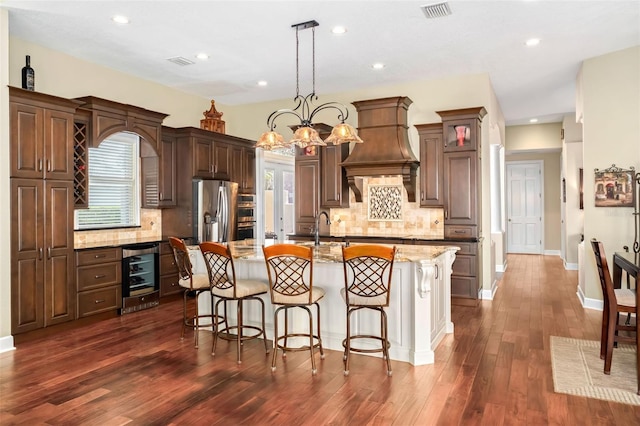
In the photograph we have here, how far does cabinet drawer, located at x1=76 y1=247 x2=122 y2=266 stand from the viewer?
16.5 feet

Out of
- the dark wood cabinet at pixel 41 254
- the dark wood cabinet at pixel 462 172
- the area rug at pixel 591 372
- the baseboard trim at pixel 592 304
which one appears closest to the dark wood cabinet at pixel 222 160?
the dark wood cabinet at pixel 41 254

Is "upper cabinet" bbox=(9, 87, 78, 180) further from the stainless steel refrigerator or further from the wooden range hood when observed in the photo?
the wooden range hood

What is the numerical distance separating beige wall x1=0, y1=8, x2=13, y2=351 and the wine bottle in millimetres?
427

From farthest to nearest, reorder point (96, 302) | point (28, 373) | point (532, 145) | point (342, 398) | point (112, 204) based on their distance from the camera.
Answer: point (532, 145) < point (112, 204) < point (96, 302) < point (28, 373) < point (342, 398)

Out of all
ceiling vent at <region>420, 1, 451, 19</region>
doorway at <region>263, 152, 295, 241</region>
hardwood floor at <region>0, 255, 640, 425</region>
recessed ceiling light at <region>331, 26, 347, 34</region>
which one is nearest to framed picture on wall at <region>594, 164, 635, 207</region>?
hardwood floor at <region>0, 255, 640, 425</region>

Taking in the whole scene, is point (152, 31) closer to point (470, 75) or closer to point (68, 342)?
point (68, 342)

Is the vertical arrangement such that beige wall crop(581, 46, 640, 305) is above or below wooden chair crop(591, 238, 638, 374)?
above

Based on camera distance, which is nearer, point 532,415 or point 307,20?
point 532,415

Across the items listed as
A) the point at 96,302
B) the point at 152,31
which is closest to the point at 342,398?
the point at 96,302

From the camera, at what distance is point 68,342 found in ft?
14.6

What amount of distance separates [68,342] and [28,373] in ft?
2.80

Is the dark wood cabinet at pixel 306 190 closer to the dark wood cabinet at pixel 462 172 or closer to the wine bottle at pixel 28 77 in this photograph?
the dark wood cabinet at pixel 462 172

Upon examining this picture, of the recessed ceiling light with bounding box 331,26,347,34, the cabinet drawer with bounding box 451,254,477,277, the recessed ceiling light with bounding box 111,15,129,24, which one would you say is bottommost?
the cabinet drawer with bounding box 451,254,477,277

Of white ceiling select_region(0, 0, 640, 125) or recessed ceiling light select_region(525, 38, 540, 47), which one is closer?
white ceiling select_region(0, 0, 640, 125)
